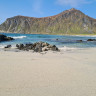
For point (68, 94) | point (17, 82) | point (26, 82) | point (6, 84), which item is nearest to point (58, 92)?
point (68, 94)

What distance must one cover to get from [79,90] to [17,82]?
7.65ft

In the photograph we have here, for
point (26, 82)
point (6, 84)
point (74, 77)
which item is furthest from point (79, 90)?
point (6, 84)

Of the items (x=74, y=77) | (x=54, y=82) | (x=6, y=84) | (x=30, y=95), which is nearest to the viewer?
(x=30, y=95)

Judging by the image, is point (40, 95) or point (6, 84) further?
Answer: point (6, 84)

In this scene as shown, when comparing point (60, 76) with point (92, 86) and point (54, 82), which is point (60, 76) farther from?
point (92, 86)

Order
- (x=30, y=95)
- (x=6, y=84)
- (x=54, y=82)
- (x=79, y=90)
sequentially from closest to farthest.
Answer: (x=30, y=95), (x=79, y=90), (x=6, y=84), (x=54, y=82)

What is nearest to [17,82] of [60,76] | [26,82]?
[26,82]

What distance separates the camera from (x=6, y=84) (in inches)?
170

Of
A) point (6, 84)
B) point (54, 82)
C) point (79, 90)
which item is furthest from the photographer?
point (54, 82)

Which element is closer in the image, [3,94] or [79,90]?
[3,94]

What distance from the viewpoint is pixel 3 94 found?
12.1 feet

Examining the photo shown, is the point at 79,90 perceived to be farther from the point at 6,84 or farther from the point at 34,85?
the point at 6,84

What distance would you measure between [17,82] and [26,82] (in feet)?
1.13

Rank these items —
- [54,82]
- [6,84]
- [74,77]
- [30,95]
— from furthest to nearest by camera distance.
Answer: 1. [74,77]
2. [54,82]
3. [6,84]
4. [30,95]
